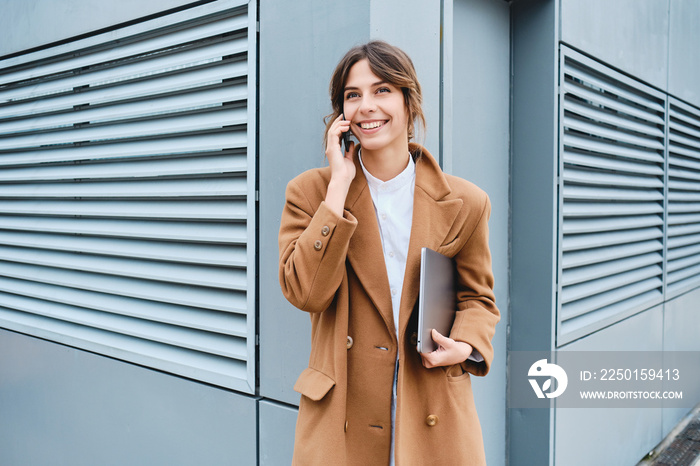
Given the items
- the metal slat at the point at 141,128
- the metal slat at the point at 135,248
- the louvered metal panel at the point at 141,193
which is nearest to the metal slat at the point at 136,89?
the louvered metal panel at the point at 141,193

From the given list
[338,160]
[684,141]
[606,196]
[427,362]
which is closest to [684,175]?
[684,141]

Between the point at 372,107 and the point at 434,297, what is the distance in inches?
24.9

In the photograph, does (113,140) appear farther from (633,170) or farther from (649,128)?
(649,128)

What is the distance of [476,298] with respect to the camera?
198 cm

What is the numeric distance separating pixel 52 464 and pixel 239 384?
2.12 meters

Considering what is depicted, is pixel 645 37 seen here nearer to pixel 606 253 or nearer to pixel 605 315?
pixel 606 253

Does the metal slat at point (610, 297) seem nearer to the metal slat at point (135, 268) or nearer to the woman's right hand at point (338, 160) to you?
the metal slat at point (135, 268)

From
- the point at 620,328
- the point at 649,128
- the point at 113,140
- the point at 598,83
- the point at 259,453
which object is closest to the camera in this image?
the point at 259,453

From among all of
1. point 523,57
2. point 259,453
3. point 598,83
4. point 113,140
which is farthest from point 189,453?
point 598,83

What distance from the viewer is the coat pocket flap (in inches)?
71.1

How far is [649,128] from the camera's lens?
478 centimetres

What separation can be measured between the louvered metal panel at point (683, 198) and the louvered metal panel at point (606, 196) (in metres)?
0.32

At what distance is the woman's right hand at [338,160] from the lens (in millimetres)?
1771

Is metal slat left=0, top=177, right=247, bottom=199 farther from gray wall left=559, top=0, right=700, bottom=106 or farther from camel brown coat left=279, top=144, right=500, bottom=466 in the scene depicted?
gray wall left=559, top=0, right=700, bottom=106
